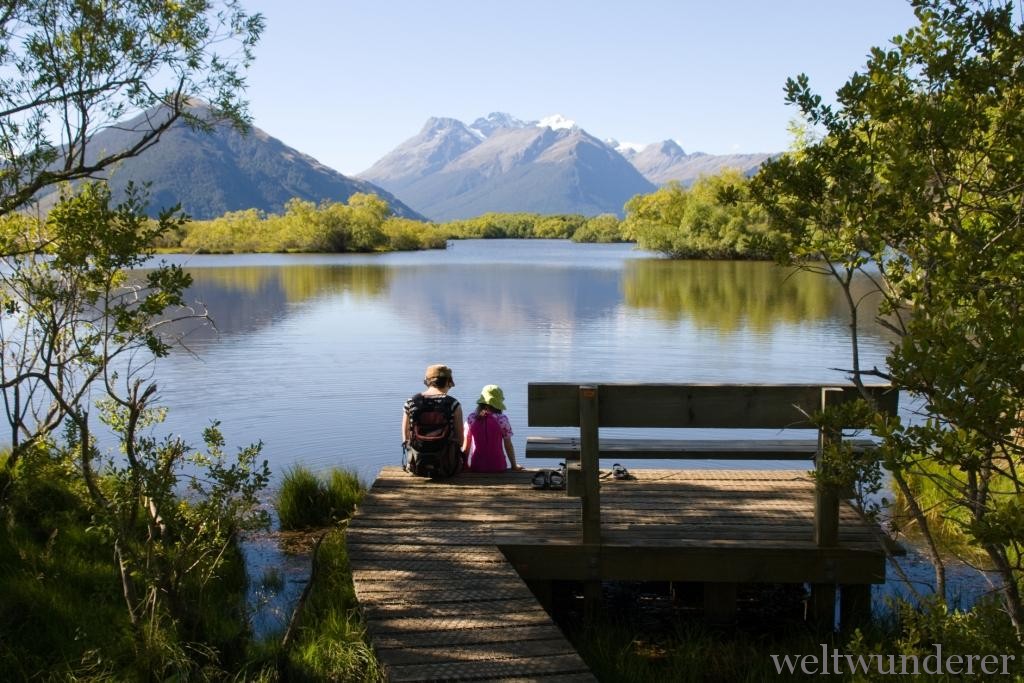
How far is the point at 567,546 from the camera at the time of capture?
221 inches

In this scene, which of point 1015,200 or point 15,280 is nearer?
point 1015,200

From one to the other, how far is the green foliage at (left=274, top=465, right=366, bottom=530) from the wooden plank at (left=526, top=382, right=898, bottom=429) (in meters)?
3.08

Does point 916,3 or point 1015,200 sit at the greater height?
point 916,3

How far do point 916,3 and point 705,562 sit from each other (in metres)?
3.28

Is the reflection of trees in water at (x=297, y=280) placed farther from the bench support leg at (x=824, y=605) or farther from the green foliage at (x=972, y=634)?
the green foliage at (x=972, y=634)

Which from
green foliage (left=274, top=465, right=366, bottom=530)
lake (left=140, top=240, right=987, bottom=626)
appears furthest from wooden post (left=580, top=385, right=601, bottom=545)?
green foliage (left=274, top=465, right=366, bottom=530)

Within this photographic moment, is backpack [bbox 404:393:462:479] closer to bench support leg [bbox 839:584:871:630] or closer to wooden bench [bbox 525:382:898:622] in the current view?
wooden bench [bbox 525:382:898:622]

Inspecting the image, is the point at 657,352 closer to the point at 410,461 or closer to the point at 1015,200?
the point at 410,461

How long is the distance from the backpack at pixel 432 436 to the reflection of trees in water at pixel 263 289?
44.0 ft

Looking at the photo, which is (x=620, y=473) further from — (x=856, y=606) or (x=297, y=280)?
(x=297, y=280)

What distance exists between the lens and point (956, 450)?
2.60 m

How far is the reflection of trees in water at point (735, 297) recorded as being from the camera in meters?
26.1

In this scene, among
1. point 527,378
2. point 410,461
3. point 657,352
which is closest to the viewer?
point 410,461

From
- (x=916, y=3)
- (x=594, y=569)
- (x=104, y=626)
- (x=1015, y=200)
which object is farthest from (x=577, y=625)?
(x=916, y=3)
